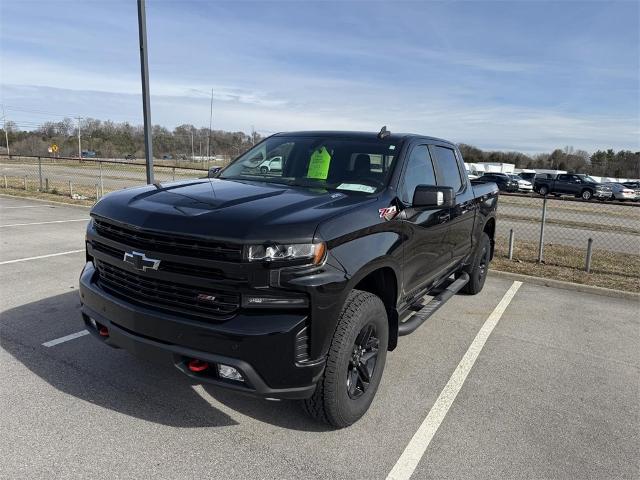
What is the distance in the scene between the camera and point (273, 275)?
2578 mm

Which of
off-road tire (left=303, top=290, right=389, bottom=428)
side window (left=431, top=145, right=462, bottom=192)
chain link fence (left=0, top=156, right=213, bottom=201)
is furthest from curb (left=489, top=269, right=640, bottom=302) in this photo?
chain link fence (left=0, top=156, right=213, bottom=201)

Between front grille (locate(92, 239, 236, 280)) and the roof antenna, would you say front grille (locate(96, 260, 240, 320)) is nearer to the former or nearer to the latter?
front grille (locate(92, 239, 236, 280))

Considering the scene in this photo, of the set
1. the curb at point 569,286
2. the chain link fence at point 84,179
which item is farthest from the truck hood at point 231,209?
the chain link fence at point 84,179

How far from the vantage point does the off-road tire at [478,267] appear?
613 cm

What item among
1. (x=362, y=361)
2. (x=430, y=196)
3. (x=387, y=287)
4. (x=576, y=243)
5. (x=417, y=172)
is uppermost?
(x=417, y=172)

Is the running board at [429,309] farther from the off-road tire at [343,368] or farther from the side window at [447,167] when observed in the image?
the side window at [447,167]

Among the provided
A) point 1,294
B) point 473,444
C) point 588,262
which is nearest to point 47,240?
point 1,294

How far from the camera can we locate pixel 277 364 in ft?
8.50

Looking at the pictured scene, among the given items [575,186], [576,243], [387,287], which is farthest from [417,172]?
[575,186]

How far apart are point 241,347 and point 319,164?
193 centimetres

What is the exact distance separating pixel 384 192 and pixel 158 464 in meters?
2.27

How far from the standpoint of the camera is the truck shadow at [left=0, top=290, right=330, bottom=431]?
10.6ft

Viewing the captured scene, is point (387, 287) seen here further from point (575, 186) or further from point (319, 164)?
point (575, 186)

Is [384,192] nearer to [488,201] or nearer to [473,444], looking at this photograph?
[473,444]
